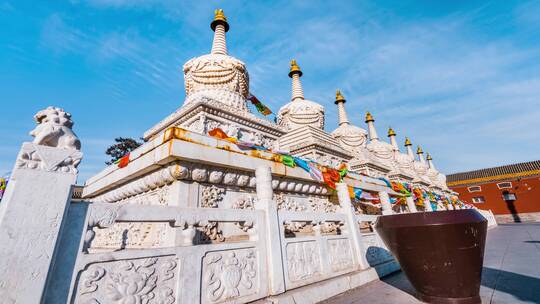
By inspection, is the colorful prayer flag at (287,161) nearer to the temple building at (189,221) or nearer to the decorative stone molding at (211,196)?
the temple building at (189,221)

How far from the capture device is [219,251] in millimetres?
3090

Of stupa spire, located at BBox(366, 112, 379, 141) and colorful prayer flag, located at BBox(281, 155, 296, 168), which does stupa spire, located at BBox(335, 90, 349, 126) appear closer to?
stupa spire, located at BBox(366, 112, 379, 141)

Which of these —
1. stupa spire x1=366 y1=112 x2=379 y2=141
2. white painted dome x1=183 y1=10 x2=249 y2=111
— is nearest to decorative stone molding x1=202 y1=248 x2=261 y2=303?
white painted dome x1=183 y1=10 x2=249 y2=111

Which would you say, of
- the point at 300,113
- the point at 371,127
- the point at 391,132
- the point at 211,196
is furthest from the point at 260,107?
the point at 391,132

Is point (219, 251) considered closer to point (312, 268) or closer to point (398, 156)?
point (312, 268)

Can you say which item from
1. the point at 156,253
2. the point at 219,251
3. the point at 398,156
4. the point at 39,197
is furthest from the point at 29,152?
the point at 398,156

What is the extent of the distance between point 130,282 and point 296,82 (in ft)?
63.8

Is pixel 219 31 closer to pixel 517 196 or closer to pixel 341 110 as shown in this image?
pixel 341 110

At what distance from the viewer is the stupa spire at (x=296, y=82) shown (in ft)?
64.6

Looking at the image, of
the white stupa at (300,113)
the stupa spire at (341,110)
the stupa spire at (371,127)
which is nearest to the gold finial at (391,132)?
the stupa spire at (371,127)

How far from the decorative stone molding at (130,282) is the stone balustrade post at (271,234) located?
136 centimetres

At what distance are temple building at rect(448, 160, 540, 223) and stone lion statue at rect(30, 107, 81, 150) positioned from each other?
43.4 metres

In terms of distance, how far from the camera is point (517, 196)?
3145 centimetres

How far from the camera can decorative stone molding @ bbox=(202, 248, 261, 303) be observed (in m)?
2.90
